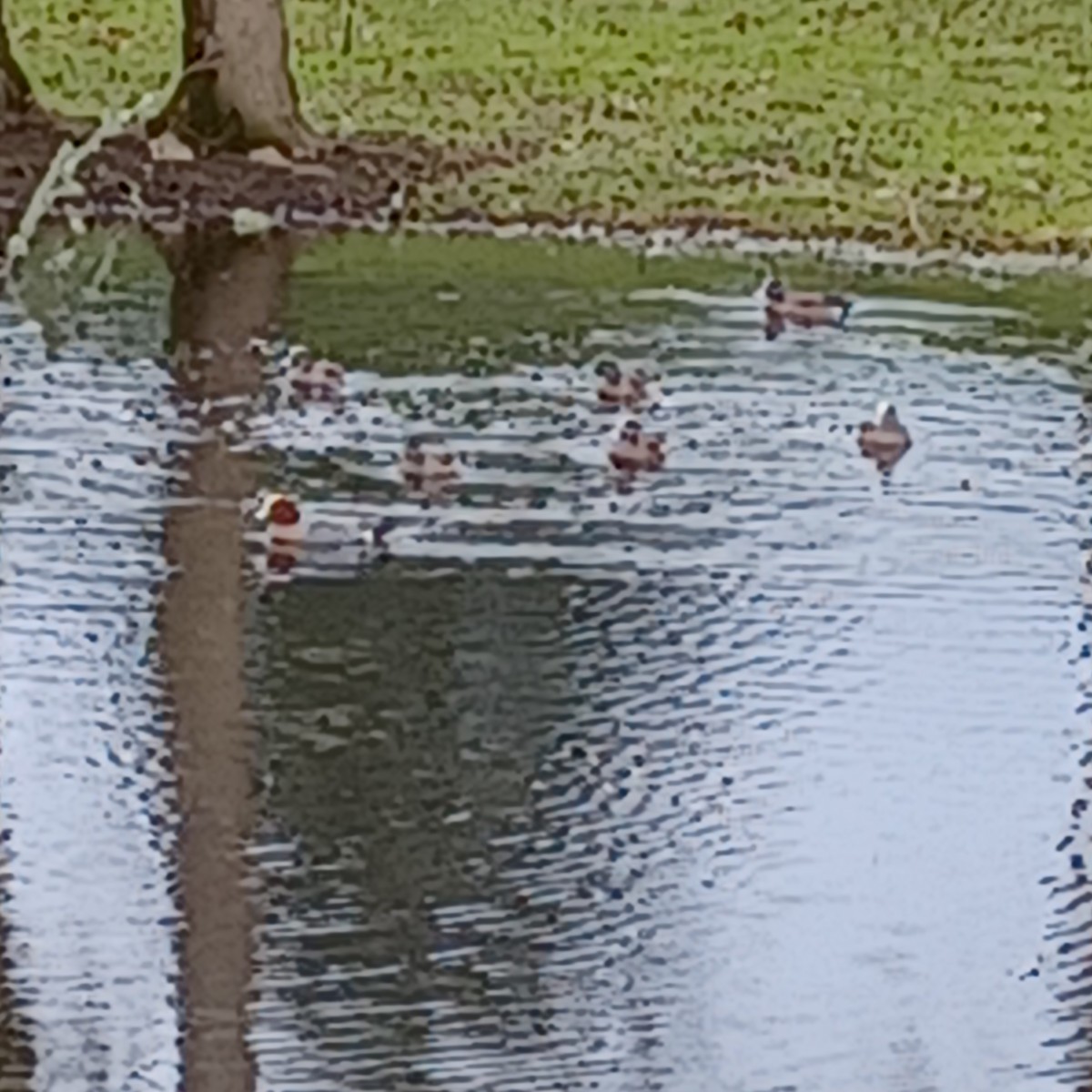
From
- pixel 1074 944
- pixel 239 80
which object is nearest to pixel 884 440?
pixel 1074 944

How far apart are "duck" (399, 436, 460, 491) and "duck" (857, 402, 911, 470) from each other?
44 centimetres

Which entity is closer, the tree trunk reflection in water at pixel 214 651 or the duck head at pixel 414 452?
the tree trunk reflection in water at pixel 214 651

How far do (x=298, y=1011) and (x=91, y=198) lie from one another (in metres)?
1.39

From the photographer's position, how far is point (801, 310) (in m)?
2.32

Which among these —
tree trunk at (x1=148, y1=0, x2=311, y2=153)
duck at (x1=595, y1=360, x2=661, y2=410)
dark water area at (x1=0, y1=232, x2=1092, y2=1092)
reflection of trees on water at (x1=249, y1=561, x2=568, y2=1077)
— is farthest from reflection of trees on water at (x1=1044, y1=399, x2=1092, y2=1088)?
tree trunk at (x1=148, y1=0, x2=311, y2=153)

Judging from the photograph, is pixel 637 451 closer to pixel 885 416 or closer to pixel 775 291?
pixel 885 416

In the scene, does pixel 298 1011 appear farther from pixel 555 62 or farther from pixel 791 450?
pixel 555 62

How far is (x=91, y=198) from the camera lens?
2.46 m

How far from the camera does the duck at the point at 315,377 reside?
215 cm

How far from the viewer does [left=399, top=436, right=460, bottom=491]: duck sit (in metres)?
2.00

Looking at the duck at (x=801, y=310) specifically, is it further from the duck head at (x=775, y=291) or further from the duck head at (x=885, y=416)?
the duck head at (x=885, y=416)

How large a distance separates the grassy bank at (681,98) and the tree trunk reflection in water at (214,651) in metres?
0.25

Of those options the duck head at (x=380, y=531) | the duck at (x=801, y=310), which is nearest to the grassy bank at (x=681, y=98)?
the duck at (x=801, y=310)

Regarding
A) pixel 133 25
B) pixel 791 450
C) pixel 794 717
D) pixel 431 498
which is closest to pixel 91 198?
pixel 133 25
